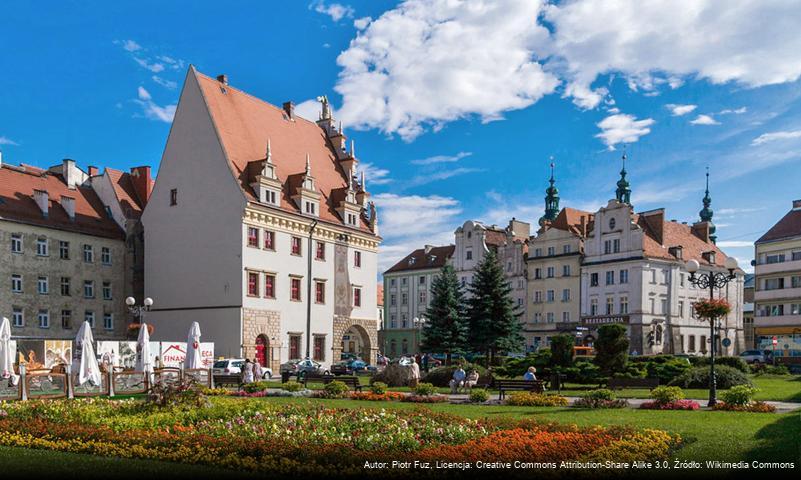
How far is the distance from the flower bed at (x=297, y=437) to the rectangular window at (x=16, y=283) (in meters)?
29.2

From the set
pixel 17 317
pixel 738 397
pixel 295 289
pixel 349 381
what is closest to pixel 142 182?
pixel 17 317

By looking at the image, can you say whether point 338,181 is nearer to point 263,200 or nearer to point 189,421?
point 263,200

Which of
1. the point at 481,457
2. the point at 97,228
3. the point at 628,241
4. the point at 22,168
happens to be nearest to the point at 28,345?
the point at 97,228

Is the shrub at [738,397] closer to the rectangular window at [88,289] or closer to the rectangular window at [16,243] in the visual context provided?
the rectangular window at [16,243]

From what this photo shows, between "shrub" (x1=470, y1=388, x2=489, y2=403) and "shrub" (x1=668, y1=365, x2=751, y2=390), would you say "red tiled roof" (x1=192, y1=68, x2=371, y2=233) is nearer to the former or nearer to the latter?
"shrub" (x1=470, y1=388, x2=489, y2=403)

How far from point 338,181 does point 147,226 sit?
15193 mm

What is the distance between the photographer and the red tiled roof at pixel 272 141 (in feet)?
160

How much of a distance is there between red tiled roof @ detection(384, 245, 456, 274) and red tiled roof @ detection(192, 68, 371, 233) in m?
29.6

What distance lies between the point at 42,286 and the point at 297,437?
37594mm

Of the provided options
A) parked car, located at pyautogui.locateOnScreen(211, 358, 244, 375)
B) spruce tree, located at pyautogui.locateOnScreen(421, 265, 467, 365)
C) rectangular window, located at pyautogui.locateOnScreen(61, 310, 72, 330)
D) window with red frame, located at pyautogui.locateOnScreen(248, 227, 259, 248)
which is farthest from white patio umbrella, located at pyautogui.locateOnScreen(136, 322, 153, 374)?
spruce tree, located at pyautogui.locateOnScreen(421, 265, 467, 365)

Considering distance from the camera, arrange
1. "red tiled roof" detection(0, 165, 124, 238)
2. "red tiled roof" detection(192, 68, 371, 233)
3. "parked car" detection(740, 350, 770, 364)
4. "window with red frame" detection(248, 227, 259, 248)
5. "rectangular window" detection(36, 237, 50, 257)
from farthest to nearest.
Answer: "parked car" detection(740, 350, 770, 364) → "red tiled roof" detection(192, 68, 371, 233) → "window with red frame" detection(248, 227, 259, 248) → "rectangular window" detection(36, 237, 50, 257) → "red tiled roof" detection(0, 165, 124, 238)

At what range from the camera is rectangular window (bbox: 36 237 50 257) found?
45.6 metres

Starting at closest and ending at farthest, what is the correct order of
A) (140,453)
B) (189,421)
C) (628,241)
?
(140,453) → (189,421) → (628,241)

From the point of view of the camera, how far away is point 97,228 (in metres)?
49.6
